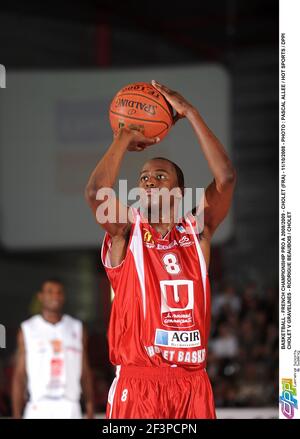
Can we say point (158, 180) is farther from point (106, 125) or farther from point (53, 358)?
point (106, 125)

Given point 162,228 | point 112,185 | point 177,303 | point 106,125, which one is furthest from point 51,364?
point 106,125

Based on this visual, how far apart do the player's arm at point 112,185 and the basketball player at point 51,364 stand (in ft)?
11.6

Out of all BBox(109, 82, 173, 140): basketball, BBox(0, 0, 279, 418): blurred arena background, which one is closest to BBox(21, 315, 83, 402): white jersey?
BBox(0, 0, 279, 418): blurred arena background

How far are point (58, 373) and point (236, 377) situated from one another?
3.41 meters

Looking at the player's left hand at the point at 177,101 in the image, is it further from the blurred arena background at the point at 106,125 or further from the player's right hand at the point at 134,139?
the blurred arena background at the point at 106,125

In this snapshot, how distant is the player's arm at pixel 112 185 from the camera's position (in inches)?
170

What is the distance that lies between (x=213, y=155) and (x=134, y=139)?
0.39m

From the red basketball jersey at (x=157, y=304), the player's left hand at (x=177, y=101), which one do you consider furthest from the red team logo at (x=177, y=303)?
the player's left hand at (x=177, y=101)

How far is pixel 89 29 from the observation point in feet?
42.0

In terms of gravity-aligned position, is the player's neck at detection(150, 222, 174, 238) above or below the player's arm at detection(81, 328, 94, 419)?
above

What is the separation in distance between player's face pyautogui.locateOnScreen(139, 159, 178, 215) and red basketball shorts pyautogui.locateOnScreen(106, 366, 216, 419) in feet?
2.73

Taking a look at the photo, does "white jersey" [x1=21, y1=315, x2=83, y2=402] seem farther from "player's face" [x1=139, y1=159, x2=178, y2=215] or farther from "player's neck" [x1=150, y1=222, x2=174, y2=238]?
"player's face" [x1=139, y1=159, x2=178, y2=215]

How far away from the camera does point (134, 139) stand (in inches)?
176

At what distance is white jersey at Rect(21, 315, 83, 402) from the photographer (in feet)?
26.1
